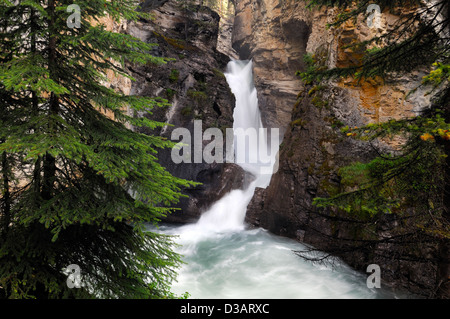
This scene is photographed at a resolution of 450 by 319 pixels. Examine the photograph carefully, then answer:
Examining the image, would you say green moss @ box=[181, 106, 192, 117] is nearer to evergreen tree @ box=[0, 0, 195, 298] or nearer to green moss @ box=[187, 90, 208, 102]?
green moss @ box=[187, 90, 208, 102]

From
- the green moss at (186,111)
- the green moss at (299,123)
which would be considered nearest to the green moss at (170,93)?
the green moss at (186,111)

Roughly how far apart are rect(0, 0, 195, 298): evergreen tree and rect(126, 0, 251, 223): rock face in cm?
1219

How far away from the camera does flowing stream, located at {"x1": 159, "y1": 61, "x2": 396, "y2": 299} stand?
8305mm

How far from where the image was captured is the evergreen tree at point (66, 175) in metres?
3.07

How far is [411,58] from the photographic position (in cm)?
412

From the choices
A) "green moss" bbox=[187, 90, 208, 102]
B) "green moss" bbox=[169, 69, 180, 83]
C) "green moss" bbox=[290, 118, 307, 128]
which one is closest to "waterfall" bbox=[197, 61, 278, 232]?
"green moss" bbox=[290, 118, 307, 128]

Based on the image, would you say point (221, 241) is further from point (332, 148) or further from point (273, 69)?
point (273, 69)

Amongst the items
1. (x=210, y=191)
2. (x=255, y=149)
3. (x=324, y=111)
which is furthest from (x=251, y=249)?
(x=255, y=149)

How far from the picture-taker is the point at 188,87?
61.0ft

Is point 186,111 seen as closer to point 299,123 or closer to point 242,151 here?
point 242,151

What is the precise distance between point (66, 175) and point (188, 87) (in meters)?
15.9

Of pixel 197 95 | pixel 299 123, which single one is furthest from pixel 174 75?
pixel 299 123

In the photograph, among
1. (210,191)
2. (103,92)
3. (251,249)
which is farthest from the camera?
(210,191)

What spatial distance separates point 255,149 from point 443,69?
22.5 metres
